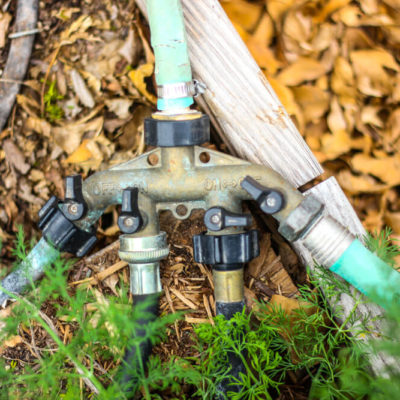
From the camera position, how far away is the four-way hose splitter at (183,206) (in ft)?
4.54

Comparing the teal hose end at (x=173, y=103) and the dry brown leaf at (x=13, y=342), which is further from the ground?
the teal hose end at (x=173, y=103)

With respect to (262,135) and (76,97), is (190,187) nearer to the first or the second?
(262,135)

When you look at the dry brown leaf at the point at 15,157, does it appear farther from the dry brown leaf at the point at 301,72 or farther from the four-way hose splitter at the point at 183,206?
the dry brown leaf at the point at 301,72

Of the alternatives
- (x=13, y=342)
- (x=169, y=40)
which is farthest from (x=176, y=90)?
(x=13, y=342)

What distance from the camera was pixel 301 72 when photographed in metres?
1.74

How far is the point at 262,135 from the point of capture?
1598 mm

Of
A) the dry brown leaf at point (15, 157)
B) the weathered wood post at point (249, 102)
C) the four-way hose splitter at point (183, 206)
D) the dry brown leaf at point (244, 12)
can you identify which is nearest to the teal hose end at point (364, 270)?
the four-way hose splitter at point (183, 206)

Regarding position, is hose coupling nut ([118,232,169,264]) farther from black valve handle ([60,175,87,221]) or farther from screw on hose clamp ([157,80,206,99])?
screw on hose clamp ([157,80,206,99])

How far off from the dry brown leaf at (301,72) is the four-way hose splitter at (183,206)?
0.45 meters

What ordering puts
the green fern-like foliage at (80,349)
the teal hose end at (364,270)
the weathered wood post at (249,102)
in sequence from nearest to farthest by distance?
1. the green fern-like foliage at (80,349)
2. the teal hose end at (364,270)
3. the weathered wood post at (249,102)

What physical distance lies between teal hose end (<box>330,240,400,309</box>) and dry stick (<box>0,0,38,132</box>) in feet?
Answer: 4.53

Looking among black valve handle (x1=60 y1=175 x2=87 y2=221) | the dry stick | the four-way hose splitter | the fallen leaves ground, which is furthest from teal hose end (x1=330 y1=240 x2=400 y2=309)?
the dry stick

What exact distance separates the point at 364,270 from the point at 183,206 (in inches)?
24.1

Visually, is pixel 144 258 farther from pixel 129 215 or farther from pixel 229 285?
pixel 229 285
